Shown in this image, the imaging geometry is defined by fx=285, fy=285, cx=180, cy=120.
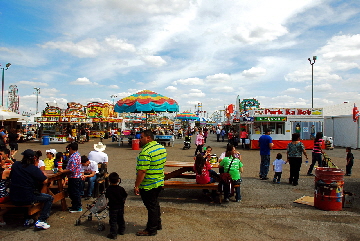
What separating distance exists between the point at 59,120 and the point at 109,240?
941 inches

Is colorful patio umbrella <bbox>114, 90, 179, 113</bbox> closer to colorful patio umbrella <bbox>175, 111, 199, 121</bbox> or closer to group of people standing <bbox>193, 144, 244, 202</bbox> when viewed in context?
group of people standing <bbox>193, 144, 244, 202</bbox>

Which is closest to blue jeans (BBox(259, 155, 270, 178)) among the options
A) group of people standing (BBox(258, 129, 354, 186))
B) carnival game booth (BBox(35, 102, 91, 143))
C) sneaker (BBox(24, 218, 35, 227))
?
group of people standing (BBox(258, 129, 354, 186))

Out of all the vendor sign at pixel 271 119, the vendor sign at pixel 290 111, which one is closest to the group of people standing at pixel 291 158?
the vendor sign at pixel 271 119

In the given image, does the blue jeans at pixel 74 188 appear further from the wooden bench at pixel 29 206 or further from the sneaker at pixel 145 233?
the sneaker at pixel 145 233

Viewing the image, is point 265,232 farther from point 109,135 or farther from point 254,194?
point 109,135

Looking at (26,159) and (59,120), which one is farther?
(59,120)

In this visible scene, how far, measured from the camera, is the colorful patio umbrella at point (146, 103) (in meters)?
18.4

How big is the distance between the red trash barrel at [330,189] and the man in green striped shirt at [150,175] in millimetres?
3514

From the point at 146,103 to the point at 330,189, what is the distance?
13888mm

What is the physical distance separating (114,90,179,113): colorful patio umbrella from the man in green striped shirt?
1376cm

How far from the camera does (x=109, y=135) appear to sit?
33.3 metres

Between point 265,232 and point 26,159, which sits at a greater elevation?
point 26,159

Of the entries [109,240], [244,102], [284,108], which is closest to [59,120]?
[244,102]

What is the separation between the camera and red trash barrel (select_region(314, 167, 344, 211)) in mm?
5793
